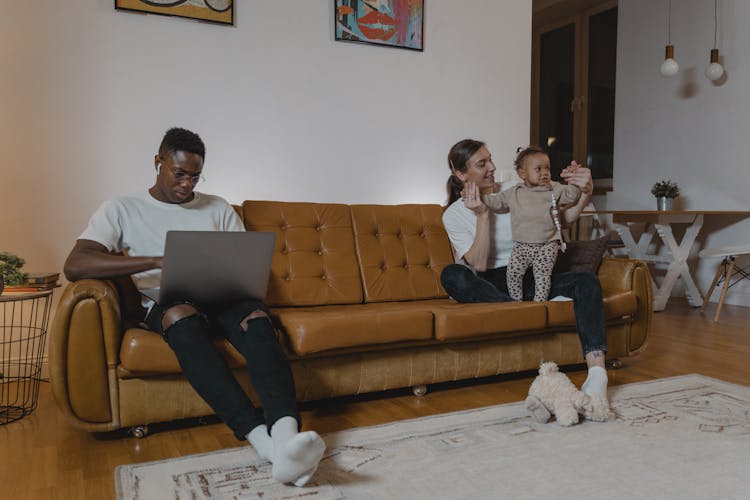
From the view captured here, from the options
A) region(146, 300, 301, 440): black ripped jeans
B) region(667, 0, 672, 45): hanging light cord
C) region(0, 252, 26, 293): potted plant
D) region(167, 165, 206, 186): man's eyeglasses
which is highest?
region(667, 0, 672, 45): hanging light cord

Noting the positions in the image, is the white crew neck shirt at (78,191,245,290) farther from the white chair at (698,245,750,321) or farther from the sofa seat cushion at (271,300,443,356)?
the white chair at (698,245,750,321)

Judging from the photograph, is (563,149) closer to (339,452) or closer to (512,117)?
(512,117)

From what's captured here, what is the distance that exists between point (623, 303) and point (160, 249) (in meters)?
1.94

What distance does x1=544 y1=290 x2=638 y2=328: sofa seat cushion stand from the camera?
2.55 meters

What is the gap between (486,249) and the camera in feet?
9.11

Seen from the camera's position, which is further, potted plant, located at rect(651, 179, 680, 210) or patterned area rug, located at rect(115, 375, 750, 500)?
potted plant, located at rect(651, 179, 680, 210)

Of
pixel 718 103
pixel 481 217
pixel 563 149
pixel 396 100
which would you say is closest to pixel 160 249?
pixel 481 217

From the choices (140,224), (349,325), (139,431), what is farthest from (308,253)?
(139,431)

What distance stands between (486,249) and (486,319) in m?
0.46

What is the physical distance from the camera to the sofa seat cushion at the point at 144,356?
1.91 meters

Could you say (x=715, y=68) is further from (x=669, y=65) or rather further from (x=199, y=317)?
(x=199, y=317)

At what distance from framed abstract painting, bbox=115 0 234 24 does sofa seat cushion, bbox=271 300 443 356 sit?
160cm

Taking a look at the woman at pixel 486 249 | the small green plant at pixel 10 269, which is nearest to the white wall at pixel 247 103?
the small green plant at pixel 10 269

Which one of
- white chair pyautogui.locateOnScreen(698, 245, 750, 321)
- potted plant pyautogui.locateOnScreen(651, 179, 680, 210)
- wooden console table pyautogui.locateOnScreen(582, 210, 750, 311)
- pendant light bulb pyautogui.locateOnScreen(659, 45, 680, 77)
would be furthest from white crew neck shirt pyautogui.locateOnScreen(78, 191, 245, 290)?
pendant light bulb pyautogui.locateOnScreen(659, 45, 680, 77)
